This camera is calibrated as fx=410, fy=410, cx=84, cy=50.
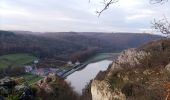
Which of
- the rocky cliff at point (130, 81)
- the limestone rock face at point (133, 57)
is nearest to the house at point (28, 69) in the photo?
the limestone rock face at point (133, 57)

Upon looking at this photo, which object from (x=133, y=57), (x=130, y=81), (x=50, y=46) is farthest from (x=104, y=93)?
(x=50, y=46)

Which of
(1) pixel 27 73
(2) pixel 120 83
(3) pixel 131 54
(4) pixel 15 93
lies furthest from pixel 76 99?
(1) pixel 27 73

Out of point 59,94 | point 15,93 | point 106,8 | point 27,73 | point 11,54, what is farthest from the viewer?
point 11,54

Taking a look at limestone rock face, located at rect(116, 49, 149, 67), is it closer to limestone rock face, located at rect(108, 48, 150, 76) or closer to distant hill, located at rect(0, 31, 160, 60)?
limestone rock face, located at rect(108, 48, 150, 76)

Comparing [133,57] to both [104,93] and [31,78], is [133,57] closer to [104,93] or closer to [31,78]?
[104,93]

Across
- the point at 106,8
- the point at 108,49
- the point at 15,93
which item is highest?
the point at 106,8

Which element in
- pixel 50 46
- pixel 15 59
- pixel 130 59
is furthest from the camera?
pixel 50 46

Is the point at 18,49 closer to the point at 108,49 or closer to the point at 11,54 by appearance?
the point at 11,54
